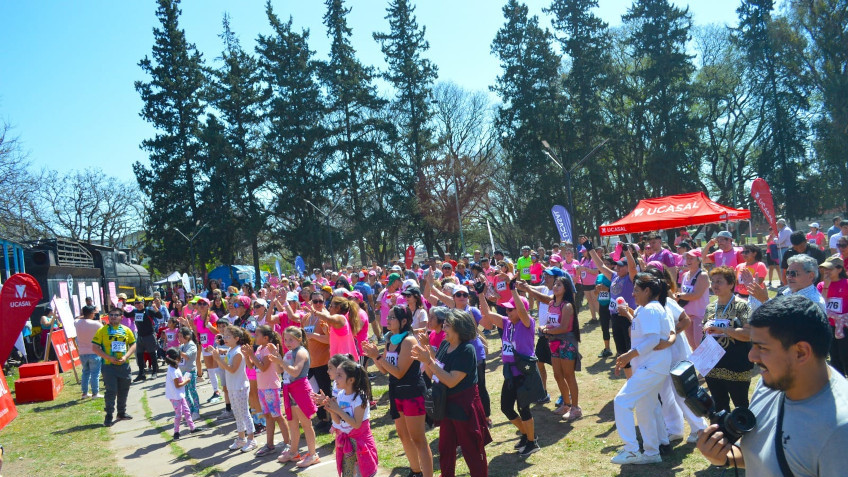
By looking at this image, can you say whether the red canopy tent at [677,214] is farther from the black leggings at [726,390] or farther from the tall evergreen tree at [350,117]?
the tall evergreen tree at [350,117]

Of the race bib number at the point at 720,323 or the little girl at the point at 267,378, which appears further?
the little girl at the point at 267,378

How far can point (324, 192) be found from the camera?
1629 inches

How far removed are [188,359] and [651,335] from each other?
793 centimetres

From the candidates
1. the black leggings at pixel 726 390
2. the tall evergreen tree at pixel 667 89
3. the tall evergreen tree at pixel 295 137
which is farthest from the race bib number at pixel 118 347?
the tall evergreen tree at pixel 667 89

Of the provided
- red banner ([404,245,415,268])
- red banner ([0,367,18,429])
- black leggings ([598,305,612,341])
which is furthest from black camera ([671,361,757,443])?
red banner ([404,245,415,268])

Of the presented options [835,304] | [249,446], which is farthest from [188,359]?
[835,304]

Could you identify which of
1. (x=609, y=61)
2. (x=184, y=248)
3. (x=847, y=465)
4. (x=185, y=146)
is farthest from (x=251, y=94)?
(x=847, y=465)

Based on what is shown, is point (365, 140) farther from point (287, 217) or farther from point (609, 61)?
point (609, 61)

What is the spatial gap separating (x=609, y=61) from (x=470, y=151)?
13.3 meters

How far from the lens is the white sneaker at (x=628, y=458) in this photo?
5.41 metres

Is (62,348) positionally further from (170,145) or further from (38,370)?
(170,145)

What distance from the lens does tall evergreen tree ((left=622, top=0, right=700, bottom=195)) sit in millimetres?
36625

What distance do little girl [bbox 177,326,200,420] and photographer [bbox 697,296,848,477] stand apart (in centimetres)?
917

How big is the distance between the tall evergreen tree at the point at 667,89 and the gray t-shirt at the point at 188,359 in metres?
32.6
